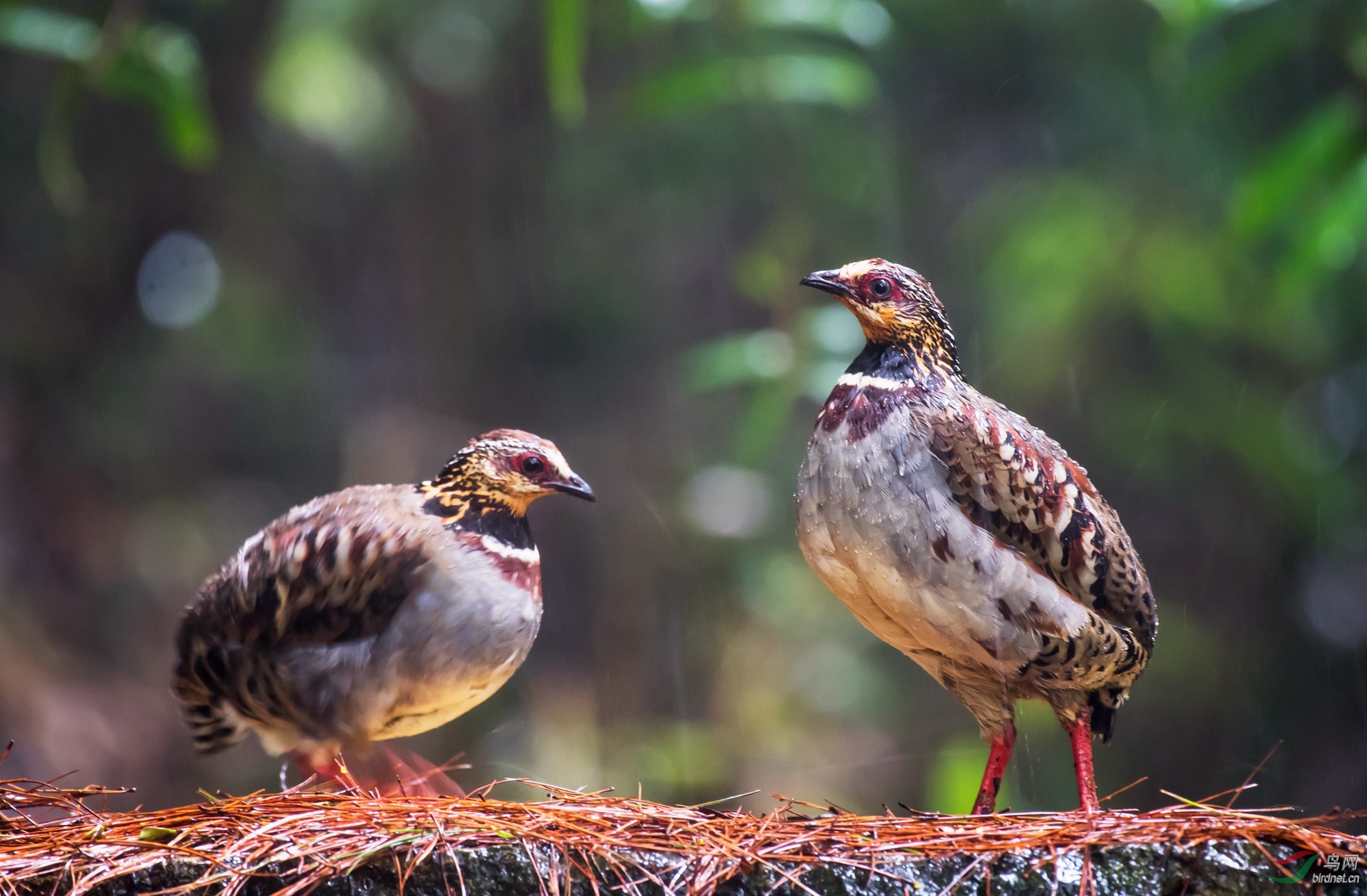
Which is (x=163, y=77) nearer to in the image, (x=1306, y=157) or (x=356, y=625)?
(x=356, y=625)

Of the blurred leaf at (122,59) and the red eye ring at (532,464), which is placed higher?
the blurred leaf at (122,59)

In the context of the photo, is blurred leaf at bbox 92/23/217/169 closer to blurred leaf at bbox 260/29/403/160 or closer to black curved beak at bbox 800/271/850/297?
blurred leaf at bbox 260/29/403/160

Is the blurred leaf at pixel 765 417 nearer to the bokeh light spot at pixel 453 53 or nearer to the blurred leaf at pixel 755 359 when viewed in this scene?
the blurred leaf at pixel 755 359

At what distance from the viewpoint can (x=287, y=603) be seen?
1.83 m

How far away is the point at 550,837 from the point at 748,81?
2.61 metres

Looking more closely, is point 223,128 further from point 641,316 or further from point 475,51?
point 641,316

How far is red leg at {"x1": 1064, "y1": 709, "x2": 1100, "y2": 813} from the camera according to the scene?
5.71 feet

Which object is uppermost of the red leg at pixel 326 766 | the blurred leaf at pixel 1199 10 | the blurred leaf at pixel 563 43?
the blurred leaf at pixel 563 43

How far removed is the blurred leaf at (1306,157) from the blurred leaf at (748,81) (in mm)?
1274

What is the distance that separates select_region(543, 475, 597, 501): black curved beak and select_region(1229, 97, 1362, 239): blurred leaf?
2.23 meters

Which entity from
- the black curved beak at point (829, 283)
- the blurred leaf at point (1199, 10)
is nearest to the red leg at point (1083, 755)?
the black curved beak at point (829, 283)

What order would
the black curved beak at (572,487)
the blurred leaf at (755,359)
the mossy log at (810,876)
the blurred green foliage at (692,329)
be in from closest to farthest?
the mossy log at (810,876) < the black curved beak at (572,487) < the blurred leaf at (755,359) < the blurred green foliage at (692,329)

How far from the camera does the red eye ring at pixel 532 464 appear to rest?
2.00 meters

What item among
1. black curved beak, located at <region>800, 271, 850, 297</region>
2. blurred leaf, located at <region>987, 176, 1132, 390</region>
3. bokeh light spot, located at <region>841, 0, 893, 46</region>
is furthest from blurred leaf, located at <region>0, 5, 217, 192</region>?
blurred leaf, located at <region>987, 176, 1132, 390</region>
